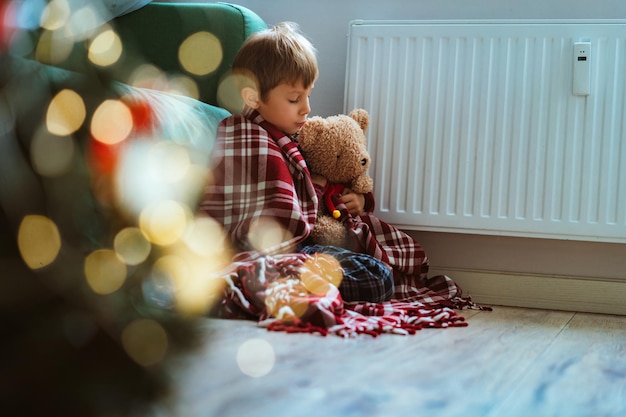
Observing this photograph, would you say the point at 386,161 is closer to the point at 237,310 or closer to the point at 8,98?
the point at 237,310

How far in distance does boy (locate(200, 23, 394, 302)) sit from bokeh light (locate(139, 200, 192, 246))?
0.07m

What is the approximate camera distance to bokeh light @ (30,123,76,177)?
3.45 ft

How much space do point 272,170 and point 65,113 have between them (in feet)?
1.66

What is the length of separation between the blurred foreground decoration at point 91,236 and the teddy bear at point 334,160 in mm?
265

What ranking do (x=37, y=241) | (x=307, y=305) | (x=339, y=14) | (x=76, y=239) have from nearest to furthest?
(x=37, y=241)
(x=76, y=239)
(x=307, y=305)
(x=339, y=14)

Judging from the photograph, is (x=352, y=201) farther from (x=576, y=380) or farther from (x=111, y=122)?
(x=576, y=380)

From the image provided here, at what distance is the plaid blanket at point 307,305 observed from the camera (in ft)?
4.00

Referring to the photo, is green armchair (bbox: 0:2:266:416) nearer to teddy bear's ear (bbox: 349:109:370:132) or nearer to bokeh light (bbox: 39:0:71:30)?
bokeh light (bbox: 39:0:71:30)

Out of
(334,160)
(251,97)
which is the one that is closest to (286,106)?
(251,97)

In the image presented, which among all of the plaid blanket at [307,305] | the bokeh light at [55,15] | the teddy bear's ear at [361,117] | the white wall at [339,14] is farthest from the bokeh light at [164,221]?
the white wall at [339,14]

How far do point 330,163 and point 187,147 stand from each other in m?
0.37

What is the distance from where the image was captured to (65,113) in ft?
3.74

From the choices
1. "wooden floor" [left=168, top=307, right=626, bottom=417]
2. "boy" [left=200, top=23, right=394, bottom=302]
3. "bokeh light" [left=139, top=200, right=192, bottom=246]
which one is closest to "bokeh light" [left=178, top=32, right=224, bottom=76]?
"boy" [left=200, top=23, right=394, bottom=302]

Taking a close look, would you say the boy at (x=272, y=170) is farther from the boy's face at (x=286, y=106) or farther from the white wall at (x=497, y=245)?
the white wall at (x=497, y=245)
